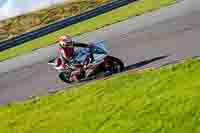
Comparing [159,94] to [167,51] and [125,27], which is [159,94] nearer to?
[167,51]

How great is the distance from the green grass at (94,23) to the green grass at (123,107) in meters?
9.90

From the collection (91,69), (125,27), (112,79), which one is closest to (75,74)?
(91,69)

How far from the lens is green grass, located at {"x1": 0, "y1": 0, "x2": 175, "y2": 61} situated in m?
26.5

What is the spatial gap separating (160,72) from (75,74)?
3.76 metres

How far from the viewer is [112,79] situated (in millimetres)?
16328

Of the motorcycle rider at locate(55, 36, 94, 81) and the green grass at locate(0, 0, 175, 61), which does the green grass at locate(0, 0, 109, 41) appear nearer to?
the green grass at locate(0, 0, 175, 61)

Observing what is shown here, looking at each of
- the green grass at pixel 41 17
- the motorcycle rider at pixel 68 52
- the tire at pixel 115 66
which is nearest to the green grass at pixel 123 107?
the tire at pixel 115 66

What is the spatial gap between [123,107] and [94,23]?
1445 centimetres

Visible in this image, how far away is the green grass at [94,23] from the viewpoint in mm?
26453

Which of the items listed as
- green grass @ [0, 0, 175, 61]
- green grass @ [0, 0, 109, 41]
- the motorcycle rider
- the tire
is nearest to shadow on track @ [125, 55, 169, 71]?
the tire

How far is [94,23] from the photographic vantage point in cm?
2750

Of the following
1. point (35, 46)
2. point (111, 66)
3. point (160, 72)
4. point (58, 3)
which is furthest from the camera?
point (58, 3)

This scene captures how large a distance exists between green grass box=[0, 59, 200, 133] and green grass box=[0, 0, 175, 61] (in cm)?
990

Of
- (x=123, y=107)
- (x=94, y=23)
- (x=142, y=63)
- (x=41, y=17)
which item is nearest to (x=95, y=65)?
(x=142, y=63)
